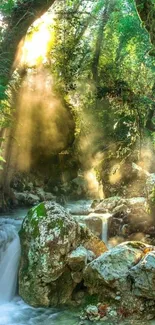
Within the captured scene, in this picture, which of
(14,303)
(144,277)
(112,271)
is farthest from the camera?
(14,303)

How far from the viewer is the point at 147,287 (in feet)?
19.9

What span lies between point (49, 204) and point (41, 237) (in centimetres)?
92

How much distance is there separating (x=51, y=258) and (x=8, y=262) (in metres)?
1.89

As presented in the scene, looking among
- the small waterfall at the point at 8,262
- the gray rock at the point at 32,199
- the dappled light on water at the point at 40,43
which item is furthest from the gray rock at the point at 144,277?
the dappled light on water at the point at 40,43

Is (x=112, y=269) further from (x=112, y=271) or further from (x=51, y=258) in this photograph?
(x=51, y=258)

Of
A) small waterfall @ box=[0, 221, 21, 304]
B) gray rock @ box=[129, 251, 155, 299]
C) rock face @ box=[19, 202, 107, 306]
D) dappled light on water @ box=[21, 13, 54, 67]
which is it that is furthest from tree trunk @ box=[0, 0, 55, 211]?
gray rock @ box=[129, 251, 155, 299]

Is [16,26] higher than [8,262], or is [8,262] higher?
[16,26]

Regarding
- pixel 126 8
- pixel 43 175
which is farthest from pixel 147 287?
pixel 126 8

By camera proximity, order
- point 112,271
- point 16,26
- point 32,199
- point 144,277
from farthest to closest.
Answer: point 32,199 → point 16,26 → point 112,271 → point 144,277

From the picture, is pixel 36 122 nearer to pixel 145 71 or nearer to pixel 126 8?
pixel 145 71

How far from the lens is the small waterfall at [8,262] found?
308 inches

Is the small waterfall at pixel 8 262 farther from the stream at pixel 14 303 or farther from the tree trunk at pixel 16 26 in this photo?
the tree trunk at pixel 16 26

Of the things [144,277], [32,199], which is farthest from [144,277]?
[32,199]

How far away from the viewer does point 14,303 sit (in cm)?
736
